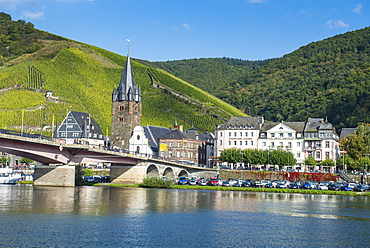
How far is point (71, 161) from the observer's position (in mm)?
86750

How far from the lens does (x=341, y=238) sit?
40.8 metres

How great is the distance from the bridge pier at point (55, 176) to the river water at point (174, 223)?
18899mm

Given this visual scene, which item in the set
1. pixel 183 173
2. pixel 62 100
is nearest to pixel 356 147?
pixel 183 173

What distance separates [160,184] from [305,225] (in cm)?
4945

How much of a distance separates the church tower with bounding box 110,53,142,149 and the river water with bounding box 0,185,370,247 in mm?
61702

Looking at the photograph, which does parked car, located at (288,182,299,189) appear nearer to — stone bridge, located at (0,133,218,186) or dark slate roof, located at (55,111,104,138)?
stone bridge, located at (0,133,218,186)

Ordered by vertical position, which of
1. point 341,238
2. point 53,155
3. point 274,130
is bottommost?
point 341,238

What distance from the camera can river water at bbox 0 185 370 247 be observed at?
124 ft

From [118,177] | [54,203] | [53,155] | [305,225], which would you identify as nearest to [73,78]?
[118,177]

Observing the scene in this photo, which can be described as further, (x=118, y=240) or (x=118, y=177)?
(x=118, y=177)

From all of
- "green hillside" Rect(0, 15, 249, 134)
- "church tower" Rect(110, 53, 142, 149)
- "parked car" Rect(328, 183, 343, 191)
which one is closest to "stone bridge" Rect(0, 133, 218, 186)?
A: "church tower" Rect(110, 53, 142, 149)

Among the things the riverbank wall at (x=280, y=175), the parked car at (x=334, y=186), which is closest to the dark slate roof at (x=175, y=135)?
the riverbank wall at (x=280, y=175)

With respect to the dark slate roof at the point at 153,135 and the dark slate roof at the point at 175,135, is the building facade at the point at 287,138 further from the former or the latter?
the dark slate roof at the point at 153,135

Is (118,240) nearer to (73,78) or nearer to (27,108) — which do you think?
(27,108)
